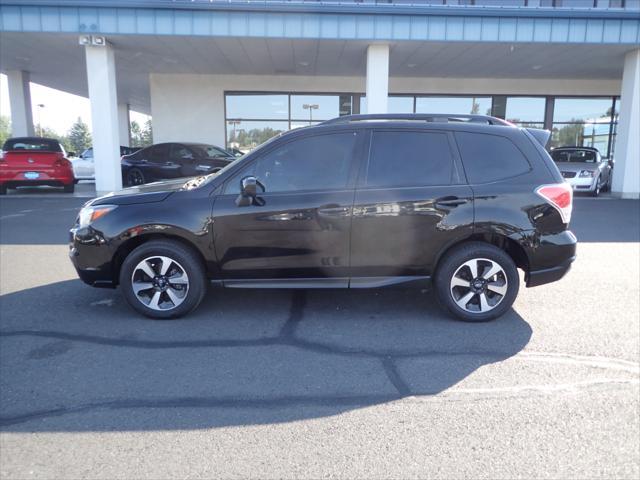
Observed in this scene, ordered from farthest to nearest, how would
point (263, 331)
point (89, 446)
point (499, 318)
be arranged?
point (499, 318)
point (263, 331)
point (89, 446)

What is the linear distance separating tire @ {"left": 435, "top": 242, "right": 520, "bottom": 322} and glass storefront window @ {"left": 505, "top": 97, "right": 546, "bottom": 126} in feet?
53.3

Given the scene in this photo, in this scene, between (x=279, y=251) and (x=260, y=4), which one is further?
(x=260, y=4)

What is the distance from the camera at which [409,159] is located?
178 inches

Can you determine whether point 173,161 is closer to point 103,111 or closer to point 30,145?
point 103,111

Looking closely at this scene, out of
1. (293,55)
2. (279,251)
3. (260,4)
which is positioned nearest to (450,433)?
(279,251)

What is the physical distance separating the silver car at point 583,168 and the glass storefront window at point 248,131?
9.69 metres

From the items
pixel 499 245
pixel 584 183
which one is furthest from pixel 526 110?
pixel 499 245

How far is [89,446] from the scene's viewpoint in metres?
2.68

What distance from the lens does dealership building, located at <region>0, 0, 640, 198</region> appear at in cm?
1185

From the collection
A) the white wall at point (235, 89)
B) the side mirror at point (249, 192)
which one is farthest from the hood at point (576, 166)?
the side mirror at point (249, 192)

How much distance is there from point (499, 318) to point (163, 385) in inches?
121

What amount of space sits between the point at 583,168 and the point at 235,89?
39.8 ft

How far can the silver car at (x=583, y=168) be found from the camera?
14.1 meters

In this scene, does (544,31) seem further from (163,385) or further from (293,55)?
(163,385)
